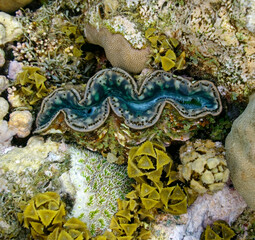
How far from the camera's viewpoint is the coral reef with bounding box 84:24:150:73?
2906 millimetres

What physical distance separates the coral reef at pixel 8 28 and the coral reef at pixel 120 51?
0.94 meters

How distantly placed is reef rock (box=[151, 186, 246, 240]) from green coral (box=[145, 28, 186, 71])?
1.57 metres

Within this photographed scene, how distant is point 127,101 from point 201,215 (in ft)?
5.28

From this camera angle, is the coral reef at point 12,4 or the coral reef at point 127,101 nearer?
the coral reef at point 127,101

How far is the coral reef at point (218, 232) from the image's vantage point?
2.90 metres

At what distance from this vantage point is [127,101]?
3.18 metres

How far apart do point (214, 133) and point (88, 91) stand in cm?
157

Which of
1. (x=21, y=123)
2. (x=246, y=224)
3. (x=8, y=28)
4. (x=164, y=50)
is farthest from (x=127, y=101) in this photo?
(x=246, y=224)

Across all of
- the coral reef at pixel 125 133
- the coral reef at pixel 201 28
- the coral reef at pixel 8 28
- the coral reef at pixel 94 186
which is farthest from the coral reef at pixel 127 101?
the coral reef at pixel 8 28

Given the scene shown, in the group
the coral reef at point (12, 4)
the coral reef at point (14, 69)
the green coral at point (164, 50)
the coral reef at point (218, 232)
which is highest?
the green coral at point (164, 50)

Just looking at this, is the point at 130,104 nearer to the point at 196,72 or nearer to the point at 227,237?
the point at 196,72

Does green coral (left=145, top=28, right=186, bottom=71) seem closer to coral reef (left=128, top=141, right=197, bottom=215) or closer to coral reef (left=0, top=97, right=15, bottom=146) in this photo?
coral reef (left=128, top=141, right=197, bottom=215)

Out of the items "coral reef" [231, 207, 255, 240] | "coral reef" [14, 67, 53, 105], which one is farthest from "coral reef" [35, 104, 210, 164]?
"coral reef" [231, 207, 255, 240]

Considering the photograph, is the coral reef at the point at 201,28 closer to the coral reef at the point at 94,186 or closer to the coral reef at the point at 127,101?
the coral reef at the point at 127,101
